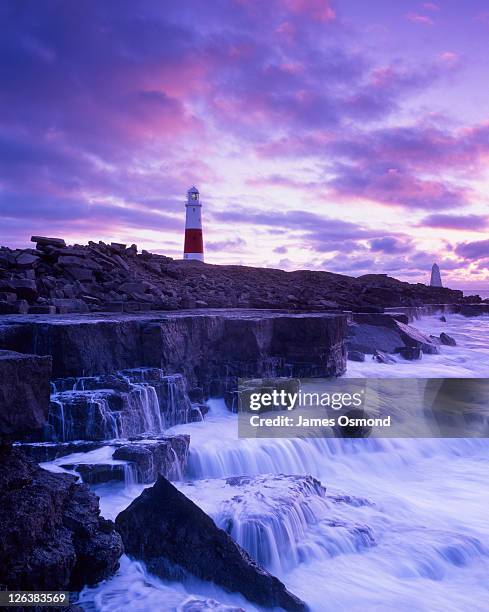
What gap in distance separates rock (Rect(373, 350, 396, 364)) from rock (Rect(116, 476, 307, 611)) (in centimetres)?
1093

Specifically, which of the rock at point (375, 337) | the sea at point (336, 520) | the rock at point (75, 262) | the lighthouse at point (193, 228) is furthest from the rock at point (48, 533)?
the lighthouse at point (193, 228)

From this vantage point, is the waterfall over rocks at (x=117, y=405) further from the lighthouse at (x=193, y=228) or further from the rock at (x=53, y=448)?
the lighthouse at (x=193, y=228)

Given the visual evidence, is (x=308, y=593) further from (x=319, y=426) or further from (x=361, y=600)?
(x=319, y=426)

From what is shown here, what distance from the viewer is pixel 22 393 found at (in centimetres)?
364

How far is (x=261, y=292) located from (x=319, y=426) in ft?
48.0

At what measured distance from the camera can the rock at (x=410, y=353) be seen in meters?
16.5

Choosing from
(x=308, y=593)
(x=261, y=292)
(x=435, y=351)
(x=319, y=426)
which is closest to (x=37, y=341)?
(x=319, y=426)

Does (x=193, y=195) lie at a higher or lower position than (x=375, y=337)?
higher

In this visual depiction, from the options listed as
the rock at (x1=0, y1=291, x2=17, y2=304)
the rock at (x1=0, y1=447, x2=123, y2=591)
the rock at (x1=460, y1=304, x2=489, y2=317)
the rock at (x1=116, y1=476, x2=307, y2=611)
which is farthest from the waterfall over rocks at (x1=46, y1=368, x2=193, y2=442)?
the rock at (x1=460, y1=304, x2=489, y2=317)

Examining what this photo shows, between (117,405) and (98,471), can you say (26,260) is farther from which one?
(98,471)

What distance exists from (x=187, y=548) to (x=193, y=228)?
97.5 feet

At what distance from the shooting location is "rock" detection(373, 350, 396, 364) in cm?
1534

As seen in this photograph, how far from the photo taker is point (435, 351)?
59.8 feet

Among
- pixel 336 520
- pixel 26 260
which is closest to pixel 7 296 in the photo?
pixel 26 260
